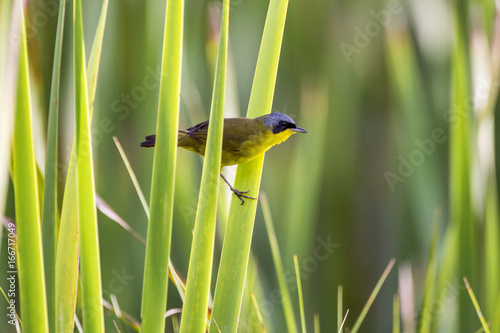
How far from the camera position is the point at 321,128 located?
1.72 m

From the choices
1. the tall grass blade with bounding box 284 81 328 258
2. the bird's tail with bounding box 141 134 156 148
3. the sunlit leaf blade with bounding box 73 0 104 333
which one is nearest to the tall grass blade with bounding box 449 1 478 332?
the tall grass blade with bounding box 284 81 328 258

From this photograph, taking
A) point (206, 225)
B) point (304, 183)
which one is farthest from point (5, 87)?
point (304, 183)

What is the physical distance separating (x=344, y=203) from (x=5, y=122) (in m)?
1.62

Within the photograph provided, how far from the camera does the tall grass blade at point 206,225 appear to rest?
2.57 ft

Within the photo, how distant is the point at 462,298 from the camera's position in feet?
5.05

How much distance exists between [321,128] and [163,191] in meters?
1.05

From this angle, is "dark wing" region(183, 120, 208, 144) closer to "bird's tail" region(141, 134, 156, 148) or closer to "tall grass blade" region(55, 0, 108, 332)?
"bird's tail" region(141, 134, 156, 148)

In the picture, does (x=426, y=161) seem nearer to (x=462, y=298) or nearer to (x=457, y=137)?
(x=457, y=137)

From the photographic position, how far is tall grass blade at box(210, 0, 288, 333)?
2.81ft

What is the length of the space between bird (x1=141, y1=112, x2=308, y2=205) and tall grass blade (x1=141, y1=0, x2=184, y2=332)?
0.42 m

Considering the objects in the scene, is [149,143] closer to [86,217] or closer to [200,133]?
[200,133]

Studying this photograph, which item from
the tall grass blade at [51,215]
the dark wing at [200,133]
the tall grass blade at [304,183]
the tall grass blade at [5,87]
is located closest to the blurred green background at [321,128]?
the tall grass blade at [304,183]

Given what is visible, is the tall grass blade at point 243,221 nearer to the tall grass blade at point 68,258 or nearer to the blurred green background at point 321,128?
the tall grass blade at point 68,258

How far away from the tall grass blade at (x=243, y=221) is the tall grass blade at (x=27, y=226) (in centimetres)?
29
